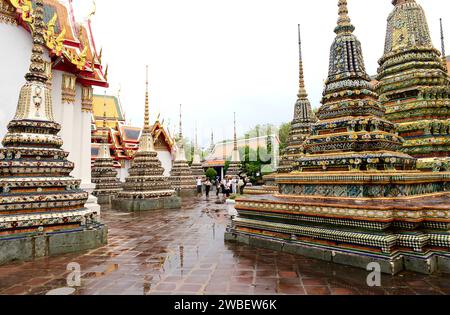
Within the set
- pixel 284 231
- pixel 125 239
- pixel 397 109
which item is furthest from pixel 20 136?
pixel 397 109

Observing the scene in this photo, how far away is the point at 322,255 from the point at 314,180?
1.80 meters

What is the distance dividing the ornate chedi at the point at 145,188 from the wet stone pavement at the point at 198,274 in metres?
8.28

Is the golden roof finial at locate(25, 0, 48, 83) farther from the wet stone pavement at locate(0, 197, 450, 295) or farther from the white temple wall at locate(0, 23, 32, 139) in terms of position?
the wet stone pavement at locate(0, 197, 450, 295)

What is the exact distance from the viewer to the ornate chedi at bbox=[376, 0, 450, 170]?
27.8ft

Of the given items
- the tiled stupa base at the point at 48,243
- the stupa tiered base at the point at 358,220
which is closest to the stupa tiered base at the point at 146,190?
Result: the tiled stupa base at the point at 48,243

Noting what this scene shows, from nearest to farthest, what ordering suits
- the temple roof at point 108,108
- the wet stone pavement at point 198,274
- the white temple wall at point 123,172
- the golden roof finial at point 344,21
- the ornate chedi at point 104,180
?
the wet stone pavement at point 198,274
the golden roof finial at point 344,21
the ornate chedi at point 104,180
the white temple wall at point 123,172
the temple roof at point 108,108

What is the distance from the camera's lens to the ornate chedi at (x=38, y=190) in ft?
18.9

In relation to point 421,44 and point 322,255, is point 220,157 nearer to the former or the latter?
point 421,44

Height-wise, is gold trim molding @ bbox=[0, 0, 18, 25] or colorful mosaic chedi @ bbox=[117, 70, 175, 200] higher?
gold trim molding @ bbox=[0, 0, 18, 25]

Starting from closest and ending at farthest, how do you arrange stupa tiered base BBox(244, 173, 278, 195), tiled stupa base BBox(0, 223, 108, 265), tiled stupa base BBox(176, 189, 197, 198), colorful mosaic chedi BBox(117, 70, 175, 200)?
tiled stupa base BBox(0, 223, 108, 265) → stupa tiered base BBox(244, 173, 278, 195) → colorful mosaic chedi BBox(117, 70, 175, 200) → tiled stupa base BBox(176, 189, 197, 198)

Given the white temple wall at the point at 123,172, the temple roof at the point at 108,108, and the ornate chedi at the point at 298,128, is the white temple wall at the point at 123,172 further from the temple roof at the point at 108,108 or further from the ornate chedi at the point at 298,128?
the ornate chedi at the point at 298,128

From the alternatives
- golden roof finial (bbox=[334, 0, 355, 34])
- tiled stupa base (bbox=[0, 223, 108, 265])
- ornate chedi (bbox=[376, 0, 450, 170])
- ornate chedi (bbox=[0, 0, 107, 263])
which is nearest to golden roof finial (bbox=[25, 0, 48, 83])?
ornate chedi (bbox=[0, 0, 107, 263])

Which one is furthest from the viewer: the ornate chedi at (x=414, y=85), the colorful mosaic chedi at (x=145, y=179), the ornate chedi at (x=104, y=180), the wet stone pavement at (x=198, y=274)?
the ornate chedi at (x=104, y=180)

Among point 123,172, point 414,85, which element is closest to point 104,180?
point 123,172
